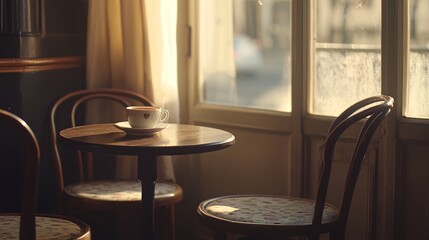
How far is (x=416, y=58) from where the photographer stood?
257 cm

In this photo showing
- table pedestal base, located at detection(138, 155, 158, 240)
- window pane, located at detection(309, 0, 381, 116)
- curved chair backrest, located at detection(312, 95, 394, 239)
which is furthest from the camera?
window pane, located at detection(309, 0, 381, 116)

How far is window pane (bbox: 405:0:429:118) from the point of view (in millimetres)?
2527

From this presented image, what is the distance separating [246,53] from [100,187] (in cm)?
84

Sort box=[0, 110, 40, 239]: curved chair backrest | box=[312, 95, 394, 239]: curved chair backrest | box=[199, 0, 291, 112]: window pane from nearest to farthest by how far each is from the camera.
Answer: box=[0, 110, 40, 239]: curved chair backrest → box=[312, 95, 394, 239]: curved chair backrest → box=[199, 0, 291, 112]: window pane

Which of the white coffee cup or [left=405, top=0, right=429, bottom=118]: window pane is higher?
[left=405, top=0, right=429, bottom=118]: window pane

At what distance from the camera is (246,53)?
3186 mm

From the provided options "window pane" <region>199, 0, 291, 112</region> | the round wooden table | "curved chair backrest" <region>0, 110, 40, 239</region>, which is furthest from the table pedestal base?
"window pane" <region>199, 0, 291, 112</region>

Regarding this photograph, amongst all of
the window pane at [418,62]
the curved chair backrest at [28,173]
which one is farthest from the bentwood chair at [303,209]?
the curved chair backrest at [28,173]

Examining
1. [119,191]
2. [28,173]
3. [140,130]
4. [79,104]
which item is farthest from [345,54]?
[28,173]

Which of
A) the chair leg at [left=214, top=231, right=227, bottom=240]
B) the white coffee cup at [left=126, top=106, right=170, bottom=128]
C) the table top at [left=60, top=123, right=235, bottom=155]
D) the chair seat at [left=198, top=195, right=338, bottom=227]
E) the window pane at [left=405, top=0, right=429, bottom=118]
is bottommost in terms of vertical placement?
the chair leg at [left=214, top=231, right=227, bottom=240]

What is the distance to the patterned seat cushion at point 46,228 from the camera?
2.23m

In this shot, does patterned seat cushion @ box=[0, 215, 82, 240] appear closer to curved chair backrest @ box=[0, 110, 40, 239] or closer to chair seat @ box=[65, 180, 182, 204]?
curved chair backrest @ box=[0, 110, 40, 239]

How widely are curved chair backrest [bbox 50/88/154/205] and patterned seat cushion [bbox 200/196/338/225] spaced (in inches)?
26.6

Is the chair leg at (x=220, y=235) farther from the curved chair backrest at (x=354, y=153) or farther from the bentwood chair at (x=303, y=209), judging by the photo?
the curved chair backrest at (x=354, y=153)
